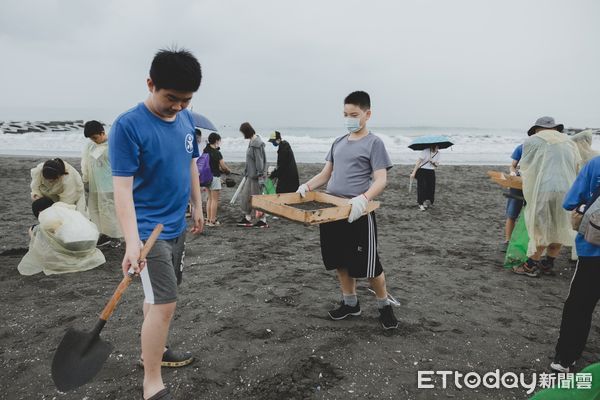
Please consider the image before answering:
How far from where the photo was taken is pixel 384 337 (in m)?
3.19

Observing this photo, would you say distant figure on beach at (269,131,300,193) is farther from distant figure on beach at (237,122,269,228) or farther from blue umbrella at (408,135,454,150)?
blue umbrella at (408,135,454,150)

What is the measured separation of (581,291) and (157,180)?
9.47 feet

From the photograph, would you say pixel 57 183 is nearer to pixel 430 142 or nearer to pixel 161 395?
pixel 161 395

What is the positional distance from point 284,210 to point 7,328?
262cm

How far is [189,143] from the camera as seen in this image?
2.34 meters

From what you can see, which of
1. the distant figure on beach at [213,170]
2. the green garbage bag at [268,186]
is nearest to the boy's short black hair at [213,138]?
the distant figure on beach at [213,170]

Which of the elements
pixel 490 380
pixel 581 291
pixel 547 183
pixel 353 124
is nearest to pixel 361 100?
pixel 353 124

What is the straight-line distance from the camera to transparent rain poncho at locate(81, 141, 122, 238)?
520 centimetres

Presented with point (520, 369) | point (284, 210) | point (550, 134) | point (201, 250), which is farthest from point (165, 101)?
point (550, 134)

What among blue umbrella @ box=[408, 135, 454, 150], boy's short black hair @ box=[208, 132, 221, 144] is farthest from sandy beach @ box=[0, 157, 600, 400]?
blue umbrella @ box=[408, 135, 454, 150]

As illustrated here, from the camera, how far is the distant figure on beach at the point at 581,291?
8.61 feet

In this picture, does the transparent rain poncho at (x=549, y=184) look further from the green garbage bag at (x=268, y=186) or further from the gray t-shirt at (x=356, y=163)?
the green garbage bag at (x=268, y=186)

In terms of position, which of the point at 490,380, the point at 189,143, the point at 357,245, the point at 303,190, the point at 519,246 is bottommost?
the point at 490,380

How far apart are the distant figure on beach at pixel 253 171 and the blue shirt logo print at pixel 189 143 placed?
4275 mm
